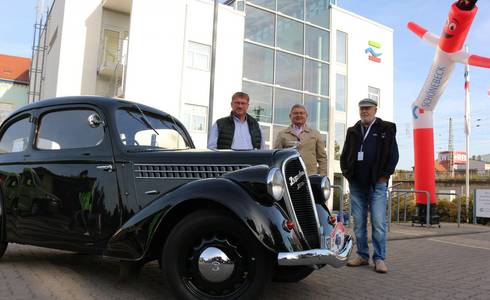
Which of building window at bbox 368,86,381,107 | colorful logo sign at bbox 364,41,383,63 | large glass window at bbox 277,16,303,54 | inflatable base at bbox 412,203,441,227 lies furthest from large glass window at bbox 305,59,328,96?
inflatable base at bbox 412,203,441,227

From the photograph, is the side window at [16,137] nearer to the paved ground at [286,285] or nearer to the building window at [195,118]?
the paved ground at [286,285]

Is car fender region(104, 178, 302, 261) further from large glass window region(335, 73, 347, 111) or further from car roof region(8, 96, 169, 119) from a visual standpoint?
large glass window region(335, 73, 347, 111)

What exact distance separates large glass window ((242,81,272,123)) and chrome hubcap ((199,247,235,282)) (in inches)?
648

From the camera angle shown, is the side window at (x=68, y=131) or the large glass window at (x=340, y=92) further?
the large glass window at (x=340, y=92)

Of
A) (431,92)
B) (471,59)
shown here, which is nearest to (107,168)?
(431,92)

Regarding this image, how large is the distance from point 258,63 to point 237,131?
51.8 feet

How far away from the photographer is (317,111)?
2203 cm

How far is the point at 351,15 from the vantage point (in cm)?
2391

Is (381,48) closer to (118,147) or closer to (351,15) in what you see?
(351,15)

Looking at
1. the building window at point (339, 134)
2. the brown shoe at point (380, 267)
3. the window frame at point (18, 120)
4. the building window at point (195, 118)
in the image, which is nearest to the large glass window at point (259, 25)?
the building window at point (195, 118)

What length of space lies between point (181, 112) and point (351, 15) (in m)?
12.0

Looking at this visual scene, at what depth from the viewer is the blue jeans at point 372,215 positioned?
5.08 meters

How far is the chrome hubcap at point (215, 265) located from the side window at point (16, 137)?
265 cm

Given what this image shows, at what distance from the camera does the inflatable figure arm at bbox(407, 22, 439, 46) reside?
12.5 meters
